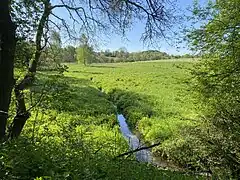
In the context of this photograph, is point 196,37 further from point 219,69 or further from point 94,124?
point 94,124

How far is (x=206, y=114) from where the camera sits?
13.5 meters

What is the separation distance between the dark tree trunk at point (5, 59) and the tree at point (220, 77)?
24.6ft

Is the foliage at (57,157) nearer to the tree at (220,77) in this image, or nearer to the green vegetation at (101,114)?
the green vegetation at (101,114)

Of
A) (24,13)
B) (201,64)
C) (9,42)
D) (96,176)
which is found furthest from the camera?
(201,64)

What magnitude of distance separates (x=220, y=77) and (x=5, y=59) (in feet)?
30.5

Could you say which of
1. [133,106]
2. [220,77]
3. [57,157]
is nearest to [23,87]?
[57,157]

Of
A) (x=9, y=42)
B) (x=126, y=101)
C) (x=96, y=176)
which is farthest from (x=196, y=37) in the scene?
(x=126, y=101)

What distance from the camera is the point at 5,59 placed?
5652 mm

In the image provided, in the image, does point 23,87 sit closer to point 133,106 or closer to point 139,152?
point 139,152

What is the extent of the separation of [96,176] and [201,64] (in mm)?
10898

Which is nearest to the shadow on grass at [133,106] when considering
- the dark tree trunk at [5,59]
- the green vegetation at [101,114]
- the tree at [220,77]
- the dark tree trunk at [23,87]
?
the green vegetation at [101,114]

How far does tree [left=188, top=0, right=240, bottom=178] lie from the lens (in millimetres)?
10953

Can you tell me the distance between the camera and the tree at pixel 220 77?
10953 mm

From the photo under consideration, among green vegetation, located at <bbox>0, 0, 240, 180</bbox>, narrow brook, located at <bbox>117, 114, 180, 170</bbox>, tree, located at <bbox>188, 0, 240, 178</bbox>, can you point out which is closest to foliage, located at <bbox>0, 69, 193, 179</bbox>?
green vegetation, located at <bbox>0, 0, 240, 180</bbox>
